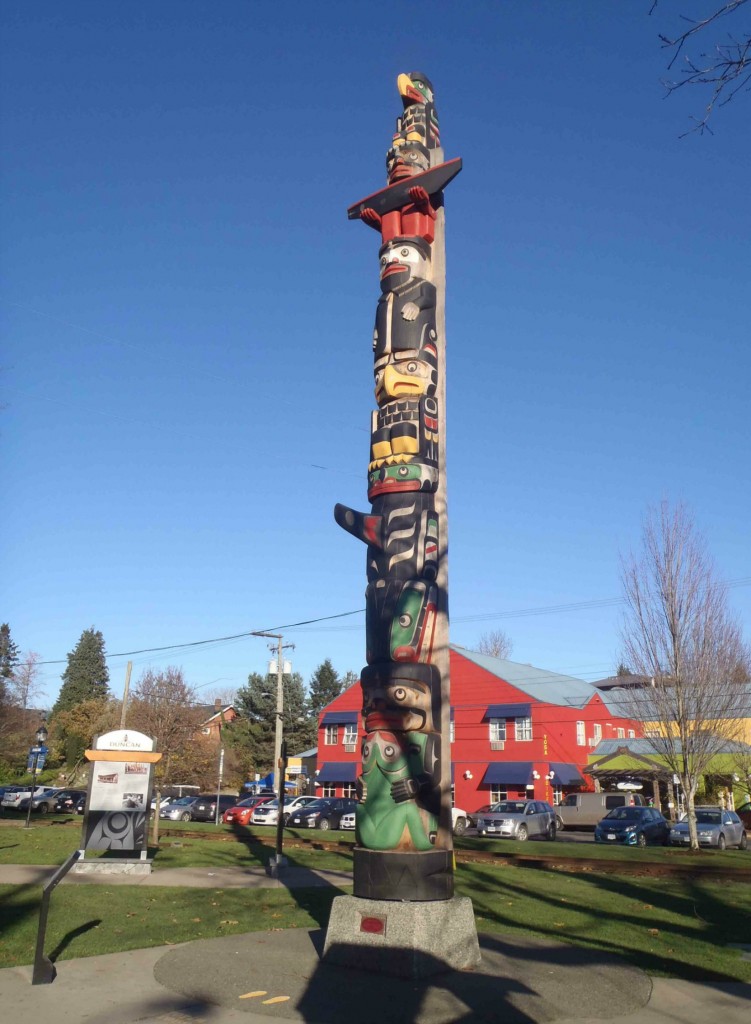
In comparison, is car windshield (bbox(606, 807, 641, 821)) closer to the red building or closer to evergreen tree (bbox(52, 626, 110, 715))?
the red building

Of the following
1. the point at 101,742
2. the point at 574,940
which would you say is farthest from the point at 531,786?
the point at 574,940

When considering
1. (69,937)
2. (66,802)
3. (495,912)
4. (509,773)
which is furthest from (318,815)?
(69,937)

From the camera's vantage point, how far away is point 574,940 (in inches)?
478

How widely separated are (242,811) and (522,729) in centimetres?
1762

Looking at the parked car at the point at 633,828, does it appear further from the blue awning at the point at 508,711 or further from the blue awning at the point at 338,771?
the blue awning at the point at 338,771

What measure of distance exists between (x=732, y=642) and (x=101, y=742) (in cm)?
2191

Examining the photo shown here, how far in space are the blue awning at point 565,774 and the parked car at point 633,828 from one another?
1595 centimetres

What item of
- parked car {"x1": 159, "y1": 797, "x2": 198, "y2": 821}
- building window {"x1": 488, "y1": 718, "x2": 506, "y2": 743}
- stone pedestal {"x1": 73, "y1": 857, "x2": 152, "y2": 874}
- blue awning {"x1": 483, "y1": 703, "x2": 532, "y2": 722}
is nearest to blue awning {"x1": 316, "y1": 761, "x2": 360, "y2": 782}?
building window {"x1": 488, "y1": 718, "x2": 506, "y2": 743}

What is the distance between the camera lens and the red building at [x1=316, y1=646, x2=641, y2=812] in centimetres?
4966

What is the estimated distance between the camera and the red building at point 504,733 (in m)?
49.7

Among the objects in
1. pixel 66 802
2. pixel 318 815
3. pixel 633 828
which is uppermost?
pixel 66 802

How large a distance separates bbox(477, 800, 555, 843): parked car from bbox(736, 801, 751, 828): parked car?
1175 centimetres

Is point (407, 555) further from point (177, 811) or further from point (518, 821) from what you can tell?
point (177, 811)

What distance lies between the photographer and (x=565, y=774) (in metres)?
50.8
